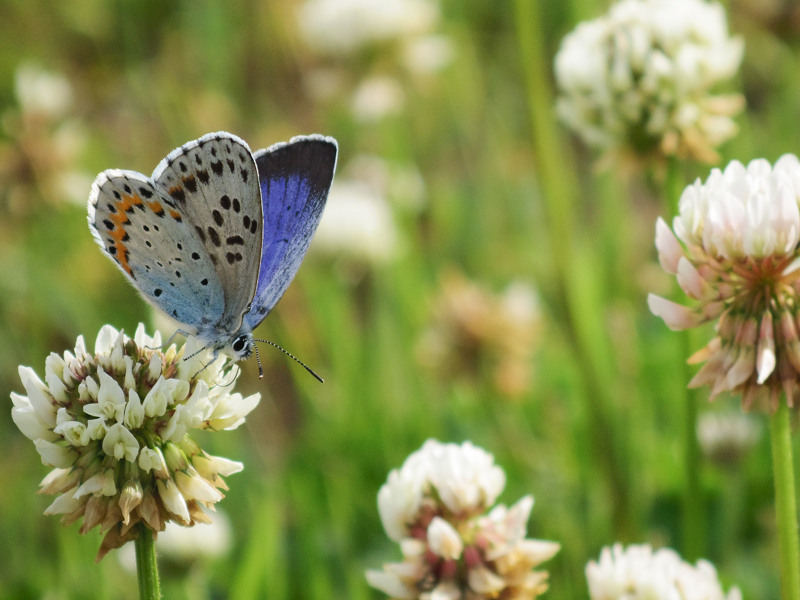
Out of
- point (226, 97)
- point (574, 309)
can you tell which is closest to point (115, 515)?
point (574, 309)

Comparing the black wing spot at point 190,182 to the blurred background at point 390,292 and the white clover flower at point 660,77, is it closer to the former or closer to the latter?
the blurred background at point 390,292

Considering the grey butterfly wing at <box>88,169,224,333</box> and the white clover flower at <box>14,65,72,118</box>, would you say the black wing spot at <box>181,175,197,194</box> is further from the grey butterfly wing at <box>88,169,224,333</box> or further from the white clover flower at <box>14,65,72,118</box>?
the white clover flower at <box>14,65,72,118</box>

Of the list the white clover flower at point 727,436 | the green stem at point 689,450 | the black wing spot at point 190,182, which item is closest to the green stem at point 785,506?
the green stem at point 689,450

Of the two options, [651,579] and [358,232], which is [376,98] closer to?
[358,232]

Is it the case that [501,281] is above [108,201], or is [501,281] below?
above

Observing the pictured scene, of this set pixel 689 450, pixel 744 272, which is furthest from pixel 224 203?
pixel 689 450

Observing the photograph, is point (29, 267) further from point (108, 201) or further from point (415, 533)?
point (415, 533)

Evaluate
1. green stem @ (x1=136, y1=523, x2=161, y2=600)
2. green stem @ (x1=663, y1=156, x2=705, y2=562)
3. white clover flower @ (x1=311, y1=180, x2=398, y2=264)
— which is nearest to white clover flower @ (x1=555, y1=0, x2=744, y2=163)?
green stem @ (x1=663, y1=156, x2=705, y2=562)
